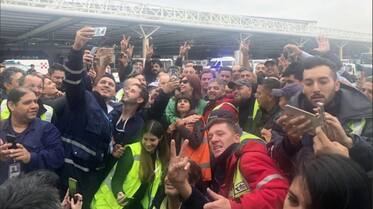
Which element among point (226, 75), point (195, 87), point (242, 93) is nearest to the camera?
point (242, 93)

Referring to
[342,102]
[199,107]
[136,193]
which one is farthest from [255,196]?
[199,107]

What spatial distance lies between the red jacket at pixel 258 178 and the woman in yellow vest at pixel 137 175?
0.89 meters

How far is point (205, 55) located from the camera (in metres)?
24.0

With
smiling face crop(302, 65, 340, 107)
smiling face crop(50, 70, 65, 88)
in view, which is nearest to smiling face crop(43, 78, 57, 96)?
smiling face crop(50, 70, 65, 88)

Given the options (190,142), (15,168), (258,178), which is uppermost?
(258,178)

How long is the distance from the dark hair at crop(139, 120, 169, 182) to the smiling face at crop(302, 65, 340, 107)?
1149mm

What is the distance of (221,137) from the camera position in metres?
2.27

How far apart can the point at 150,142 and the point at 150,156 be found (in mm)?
100

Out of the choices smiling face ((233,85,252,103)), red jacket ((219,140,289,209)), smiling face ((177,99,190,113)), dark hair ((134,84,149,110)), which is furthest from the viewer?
smiling face ((233,85,252,103))

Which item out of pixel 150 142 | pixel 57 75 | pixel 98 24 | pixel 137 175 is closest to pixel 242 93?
pixel 150 142

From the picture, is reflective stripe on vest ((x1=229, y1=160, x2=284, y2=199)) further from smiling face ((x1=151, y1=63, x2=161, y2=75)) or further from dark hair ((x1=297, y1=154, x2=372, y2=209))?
smiling face ((x1=151, y1=63, x2=161, y2=75))

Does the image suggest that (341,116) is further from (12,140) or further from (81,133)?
(12,140)

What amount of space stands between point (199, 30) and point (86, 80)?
479 inches

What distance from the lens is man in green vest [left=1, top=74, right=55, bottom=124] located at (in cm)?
336
